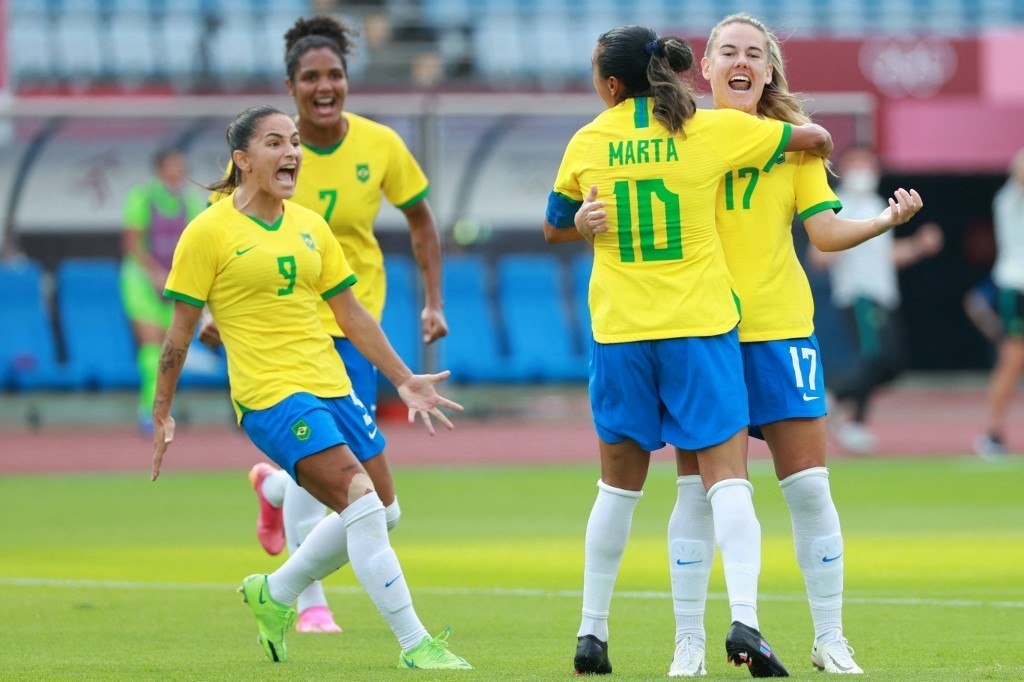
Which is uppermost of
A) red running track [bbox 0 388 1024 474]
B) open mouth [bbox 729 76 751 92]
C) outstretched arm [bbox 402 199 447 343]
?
open mouth [bbox 729 76 751 92]

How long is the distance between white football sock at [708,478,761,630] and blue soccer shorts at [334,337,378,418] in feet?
7.09

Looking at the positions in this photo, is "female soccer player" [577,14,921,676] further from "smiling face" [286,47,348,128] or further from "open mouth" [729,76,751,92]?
"smiling face" [286,47,348,128]

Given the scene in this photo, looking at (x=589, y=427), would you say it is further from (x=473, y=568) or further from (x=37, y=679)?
(x=37, y=679)

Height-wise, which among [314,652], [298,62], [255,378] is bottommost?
[314,652]

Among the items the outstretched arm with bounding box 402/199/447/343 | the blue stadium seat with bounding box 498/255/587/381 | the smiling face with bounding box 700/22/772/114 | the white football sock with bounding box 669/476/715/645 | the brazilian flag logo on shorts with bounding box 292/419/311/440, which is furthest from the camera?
the blue stadium seat with bounding box 498/255/587/381

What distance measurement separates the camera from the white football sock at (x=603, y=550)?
5.90 metres

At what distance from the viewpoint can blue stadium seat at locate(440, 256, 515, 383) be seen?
21.0 metres

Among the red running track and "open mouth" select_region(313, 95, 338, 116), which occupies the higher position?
"open mouth" select_region(313, 95, 338, 116)

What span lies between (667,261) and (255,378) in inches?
60.9

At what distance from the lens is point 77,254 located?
20.7m

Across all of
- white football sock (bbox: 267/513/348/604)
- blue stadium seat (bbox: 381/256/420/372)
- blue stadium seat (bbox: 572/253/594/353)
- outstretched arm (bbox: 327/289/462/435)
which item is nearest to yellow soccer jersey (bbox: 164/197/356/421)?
outstretched arm (bbox: 327/289/462/435)

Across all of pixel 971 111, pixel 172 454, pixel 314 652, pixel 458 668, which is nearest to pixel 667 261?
pixel 458 668

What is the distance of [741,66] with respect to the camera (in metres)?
6.03

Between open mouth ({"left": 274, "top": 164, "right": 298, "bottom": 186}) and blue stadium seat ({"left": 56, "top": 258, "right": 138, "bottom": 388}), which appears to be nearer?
open mouth ({"left": 274, "top": 164, "right": 298, "bottom": 186})
